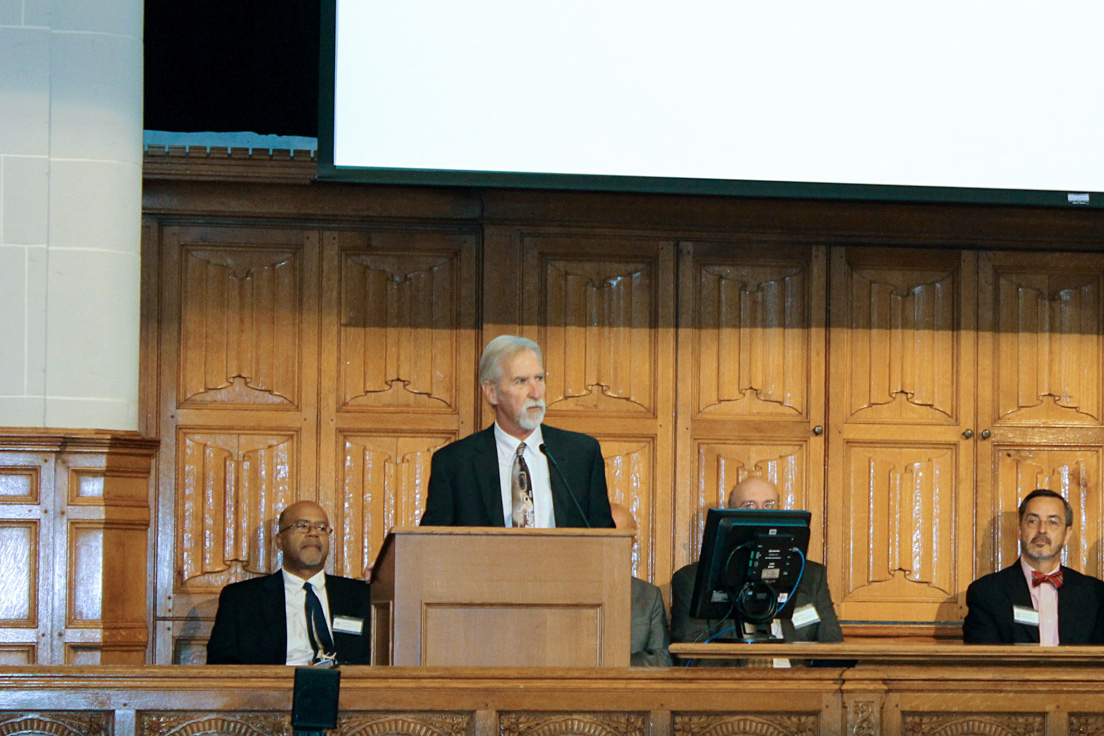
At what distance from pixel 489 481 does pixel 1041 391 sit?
307 cm

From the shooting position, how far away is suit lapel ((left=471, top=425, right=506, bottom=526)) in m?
3.70

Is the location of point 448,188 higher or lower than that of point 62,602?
higher

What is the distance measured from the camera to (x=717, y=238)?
5719mm

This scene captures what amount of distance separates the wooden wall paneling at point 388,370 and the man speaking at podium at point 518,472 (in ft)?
6.10

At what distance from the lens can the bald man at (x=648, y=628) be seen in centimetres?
474

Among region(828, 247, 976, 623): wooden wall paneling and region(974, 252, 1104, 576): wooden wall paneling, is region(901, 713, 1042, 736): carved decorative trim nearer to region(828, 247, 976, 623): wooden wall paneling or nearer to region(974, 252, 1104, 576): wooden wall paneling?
region(828, 247, 976, 623): wooden wall paneling

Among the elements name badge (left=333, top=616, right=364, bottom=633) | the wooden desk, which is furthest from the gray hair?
name badge (left=333, top=616, right=364, bottom=633)

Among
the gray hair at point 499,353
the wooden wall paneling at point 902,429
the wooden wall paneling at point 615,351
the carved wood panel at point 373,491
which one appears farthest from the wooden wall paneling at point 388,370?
the gray hair at point 499,353

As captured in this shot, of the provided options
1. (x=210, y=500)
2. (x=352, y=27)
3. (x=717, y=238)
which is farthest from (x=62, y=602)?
(x=717, y=238)

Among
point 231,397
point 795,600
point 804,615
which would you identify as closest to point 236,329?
point 231,397

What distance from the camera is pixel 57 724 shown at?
2.92 meters

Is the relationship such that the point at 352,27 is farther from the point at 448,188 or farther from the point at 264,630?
the point at 264,630

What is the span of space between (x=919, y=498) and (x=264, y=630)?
9.03 feet

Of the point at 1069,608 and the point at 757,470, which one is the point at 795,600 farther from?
the point at 1069,608
